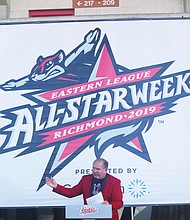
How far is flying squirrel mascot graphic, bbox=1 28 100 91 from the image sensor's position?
416 cm

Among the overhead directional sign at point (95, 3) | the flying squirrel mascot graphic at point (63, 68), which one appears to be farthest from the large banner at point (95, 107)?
the overhead directional sign at point (95, 3)

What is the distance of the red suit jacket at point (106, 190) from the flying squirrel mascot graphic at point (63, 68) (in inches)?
34.7

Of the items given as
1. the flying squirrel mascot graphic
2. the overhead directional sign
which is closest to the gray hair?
the flying squirrel mascot graphic

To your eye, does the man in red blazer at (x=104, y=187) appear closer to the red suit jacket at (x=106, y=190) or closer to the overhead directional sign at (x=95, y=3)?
the red suit jacket at (x=106, y=190)

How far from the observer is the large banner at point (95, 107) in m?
4.00

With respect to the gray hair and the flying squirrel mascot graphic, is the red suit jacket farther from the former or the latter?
the flying squirrel mascot graphic

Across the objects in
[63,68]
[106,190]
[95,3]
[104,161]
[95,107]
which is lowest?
[106,190]

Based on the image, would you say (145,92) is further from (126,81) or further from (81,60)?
(81,60)

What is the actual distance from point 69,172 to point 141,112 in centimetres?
81

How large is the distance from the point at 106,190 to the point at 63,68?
3.74ft

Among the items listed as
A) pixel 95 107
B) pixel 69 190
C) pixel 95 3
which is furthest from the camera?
pixel 95 3

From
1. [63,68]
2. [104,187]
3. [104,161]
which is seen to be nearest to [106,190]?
[104,187]

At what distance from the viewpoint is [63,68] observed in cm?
419

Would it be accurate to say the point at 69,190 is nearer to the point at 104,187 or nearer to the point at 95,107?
the point at 104,187
